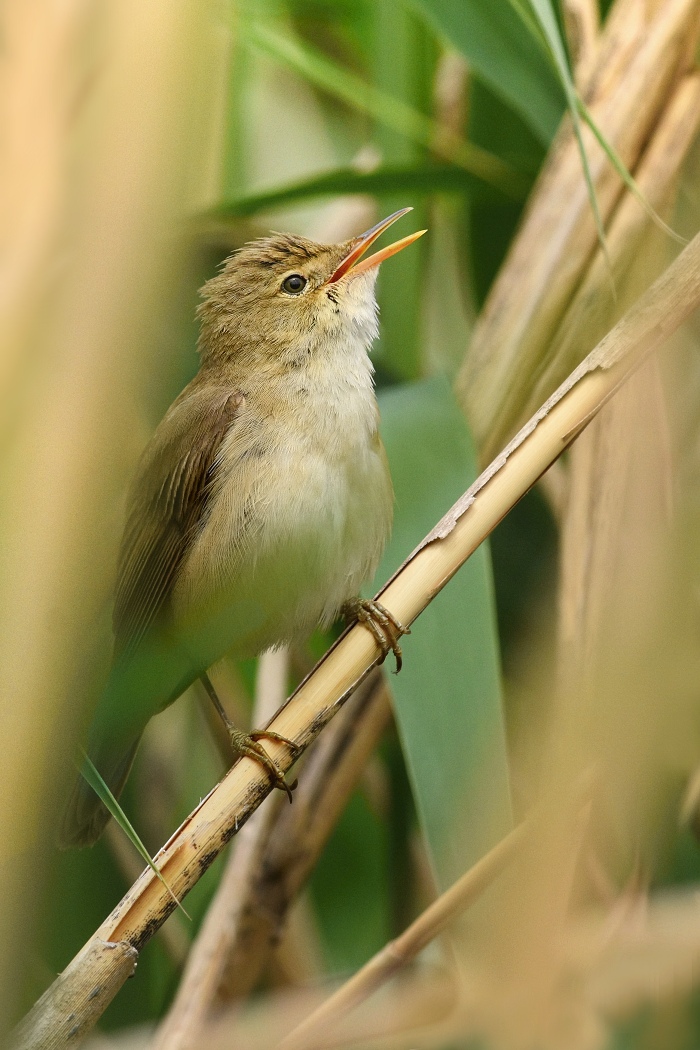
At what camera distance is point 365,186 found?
6.33 ft

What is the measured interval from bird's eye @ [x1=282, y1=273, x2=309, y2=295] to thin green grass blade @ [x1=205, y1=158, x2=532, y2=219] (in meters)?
0.15

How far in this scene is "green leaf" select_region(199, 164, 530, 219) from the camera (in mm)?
1909

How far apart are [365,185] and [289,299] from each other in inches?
10.7

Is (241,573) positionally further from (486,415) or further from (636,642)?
(636,642)

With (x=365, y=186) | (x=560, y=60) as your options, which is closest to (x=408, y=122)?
(x=365, y=186)

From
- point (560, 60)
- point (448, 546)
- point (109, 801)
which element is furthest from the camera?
point (560, 60)

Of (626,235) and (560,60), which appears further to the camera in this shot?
(626,235)

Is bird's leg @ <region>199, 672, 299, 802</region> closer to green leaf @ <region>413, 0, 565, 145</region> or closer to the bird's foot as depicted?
the bird's foot

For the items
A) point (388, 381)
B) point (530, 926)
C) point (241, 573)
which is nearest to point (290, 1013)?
point (241, 573)

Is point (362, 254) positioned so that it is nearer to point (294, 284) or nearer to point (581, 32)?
point (294, 284)

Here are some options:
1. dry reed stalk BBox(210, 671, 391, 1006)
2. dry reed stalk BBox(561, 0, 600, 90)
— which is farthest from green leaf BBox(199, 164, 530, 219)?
dry reed stalk BBox(210, 671, 391, 1006)

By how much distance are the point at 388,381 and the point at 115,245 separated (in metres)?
1.62

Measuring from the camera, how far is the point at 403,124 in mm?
2090

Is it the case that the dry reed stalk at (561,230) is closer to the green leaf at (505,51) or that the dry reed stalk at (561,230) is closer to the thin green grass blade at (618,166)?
the green leaf at (505,51)
